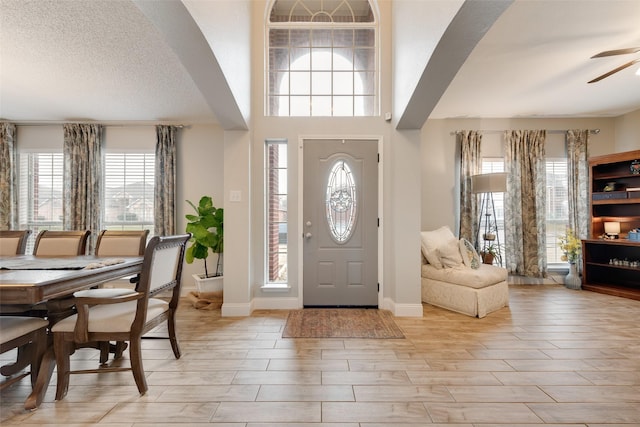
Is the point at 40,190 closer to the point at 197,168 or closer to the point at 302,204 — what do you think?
the point at 197,168

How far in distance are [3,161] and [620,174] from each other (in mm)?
9237

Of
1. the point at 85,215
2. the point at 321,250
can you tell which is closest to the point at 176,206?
the point at 85,215

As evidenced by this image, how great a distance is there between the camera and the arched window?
3908 millimetres

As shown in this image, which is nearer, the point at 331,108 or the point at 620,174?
the point at 331,108

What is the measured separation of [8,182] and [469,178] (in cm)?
705

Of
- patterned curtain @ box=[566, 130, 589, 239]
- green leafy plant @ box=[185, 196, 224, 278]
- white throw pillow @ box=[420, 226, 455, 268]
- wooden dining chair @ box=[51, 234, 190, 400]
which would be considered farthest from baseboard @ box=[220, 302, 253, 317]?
patterned curtain @ box=[566, 130, 589, 239]

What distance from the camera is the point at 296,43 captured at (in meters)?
3.93

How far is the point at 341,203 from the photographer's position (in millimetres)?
3805

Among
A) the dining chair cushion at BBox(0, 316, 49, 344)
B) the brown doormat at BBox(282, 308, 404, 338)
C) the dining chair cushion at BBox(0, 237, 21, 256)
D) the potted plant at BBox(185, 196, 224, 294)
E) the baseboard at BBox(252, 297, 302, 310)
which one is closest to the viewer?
the dining chair cushion at BBox(0, 316, 49, 344)

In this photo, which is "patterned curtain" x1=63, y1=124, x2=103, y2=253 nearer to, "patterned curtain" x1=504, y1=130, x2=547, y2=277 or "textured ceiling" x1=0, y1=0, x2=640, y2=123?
"textured ceiling" x1=0, y1=0, x2=640, y2=123

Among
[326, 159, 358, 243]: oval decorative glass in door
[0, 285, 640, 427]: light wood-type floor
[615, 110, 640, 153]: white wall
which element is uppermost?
[615, 110, 640, 153]: white wall

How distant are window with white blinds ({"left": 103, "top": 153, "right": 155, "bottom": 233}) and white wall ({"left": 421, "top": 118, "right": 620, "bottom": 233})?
4344 mm

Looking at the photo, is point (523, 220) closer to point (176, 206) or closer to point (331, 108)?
point (331, 108)

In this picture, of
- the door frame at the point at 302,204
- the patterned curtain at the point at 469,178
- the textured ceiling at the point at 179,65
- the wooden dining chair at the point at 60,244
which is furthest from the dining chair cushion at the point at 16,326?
the patterned curtain at the point at 469,178
